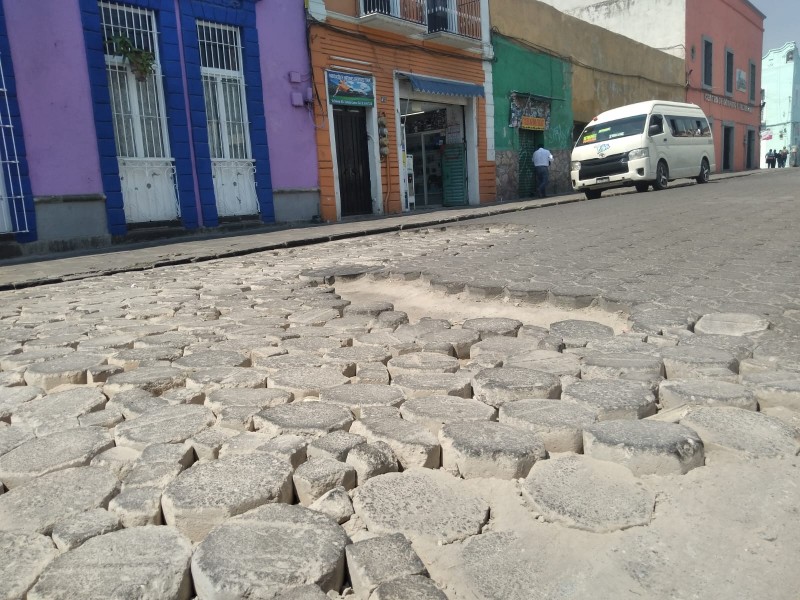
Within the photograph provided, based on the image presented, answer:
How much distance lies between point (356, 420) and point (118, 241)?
8.82 m

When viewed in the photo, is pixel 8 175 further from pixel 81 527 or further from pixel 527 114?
pixel 527 114

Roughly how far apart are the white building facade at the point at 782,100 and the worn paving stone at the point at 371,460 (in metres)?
46.5

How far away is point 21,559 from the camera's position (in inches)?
51.0

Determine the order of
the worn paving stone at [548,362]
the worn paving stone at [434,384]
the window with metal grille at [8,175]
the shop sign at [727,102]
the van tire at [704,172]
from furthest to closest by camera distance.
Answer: the shop sign at [727,102], the van tire at [704,172], the window with metal grille at [8,175], the worn paving stone at [548,362], the worn paving stone at [434,384]

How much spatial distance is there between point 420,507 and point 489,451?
29 centimetres

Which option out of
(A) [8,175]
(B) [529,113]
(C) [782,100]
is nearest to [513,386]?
(A) [8,175]

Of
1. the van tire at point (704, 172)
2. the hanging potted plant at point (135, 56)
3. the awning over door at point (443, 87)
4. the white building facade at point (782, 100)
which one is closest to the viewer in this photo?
the hanging potted plant at point (135, 56)

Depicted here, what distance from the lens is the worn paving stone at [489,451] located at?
163 cm

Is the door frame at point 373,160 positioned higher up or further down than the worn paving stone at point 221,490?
higher up

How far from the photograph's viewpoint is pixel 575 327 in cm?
301

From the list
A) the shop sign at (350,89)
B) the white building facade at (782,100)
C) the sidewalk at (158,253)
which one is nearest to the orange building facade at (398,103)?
the shop sign at (350,89)

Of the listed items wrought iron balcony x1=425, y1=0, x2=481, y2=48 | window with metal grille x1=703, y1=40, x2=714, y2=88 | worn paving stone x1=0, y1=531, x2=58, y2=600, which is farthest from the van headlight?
window with metal grille x1=703, y1=40, x2=714, y2=88

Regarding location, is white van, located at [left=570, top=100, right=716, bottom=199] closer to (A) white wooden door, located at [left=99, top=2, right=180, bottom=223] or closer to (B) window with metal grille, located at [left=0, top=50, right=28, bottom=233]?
(A) white wooden door, located at [left=99, top=2, right=180, bottom=223]

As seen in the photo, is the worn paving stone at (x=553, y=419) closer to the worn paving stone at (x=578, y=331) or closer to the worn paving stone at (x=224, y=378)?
the worn paving stone at (x=578, y=331)
